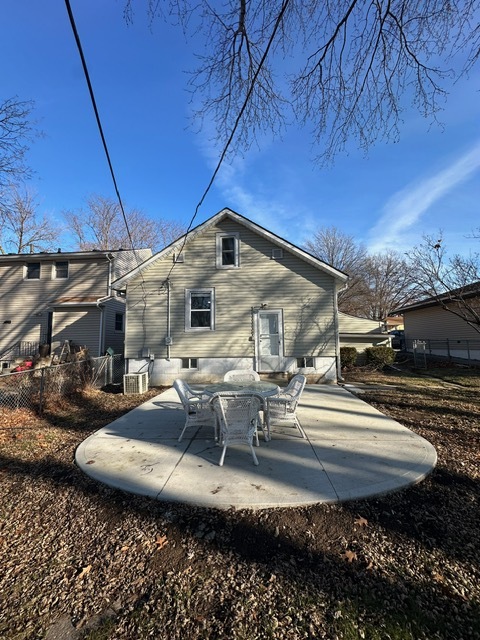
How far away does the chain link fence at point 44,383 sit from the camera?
7.04 metres

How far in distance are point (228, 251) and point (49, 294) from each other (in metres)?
10.6

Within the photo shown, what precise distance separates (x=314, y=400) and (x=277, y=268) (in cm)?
512


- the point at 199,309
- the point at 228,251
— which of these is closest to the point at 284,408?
the point at 199,309

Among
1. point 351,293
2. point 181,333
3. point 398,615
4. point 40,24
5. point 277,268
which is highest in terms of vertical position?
point 351,293

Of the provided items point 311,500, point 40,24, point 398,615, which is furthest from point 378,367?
point 40,24

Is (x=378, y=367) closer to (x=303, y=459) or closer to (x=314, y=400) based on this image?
(x=314, y=400)

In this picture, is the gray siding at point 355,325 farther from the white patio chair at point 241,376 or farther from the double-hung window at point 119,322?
the white patio chair at point 241,376

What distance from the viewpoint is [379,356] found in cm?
1516

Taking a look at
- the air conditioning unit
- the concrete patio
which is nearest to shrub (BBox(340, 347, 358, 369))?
the concrete patio

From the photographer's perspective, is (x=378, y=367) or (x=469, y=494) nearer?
(x=469, y=494)

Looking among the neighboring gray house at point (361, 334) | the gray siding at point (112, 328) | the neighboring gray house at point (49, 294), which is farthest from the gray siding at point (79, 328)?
the neighboring gray house at point (361, 334)

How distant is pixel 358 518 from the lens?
9.16ft

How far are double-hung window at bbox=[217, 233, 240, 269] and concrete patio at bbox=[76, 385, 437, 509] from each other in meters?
6.55

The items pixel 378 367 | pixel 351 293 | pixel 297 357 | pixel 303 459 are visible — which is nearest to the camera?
pixel 303 459
